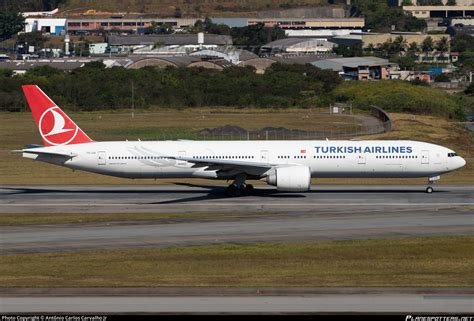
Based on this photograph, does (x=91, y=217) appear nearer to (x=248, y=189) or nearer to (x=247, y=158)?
(x=247, y=158)

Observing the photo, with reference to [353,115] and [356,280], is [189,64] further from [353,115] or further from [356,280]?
[356,280]

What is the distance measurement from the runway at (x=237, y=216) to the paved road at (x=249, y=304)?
40.3 feet

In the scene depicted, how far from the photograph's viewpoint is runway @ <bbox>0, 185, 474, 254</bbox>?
45.6m

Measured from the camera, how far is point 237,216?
171 ft

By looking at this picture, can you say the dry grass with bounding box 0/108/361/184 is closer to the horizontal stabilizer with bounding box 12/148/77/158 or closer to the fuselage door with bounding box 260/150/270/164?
the horizontal stabilizer with bounding box 12/148/77/158

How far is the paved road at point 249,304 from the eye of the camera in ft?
96.2

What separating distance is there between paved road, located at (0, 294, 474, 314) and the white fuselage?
92.5ft

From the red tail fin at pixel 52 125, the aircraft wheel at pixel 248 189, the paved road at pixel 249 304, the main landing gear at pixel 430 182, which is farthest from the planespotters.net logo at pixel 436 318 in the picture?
the red tail fin at pixel 52 125

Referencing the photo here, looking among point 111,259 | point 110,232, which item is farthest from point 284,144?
point 111,259

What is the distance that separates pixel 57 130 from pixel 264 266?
26525 mm

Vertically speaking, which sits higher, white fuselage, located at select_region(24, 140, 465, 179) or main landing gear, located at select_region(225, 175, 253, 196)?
white fuselage, located at select_region(24, 140, 465, 179)

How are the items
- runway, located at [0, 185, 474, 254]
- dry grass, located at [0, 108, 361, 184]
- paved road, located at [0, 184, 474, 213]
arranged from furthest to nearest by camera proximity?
dry grass, located at [0, 108, 361, 184] → paved road, located at [0, 184, 474, 213] → runway, located at [0, 185, 474, 254]

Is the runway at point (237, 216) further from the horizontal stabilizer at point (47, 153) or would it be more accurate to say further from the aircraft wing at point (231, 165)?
the horizontal stabilizer at point (47, 153)

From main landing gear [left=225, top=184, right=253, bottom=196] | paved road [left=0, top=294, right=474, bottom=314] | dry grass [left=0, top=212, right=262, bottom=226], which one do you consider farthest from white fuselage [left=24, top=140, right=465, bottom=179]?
paved road [left=0, top=294, right=474, bottom=314]
